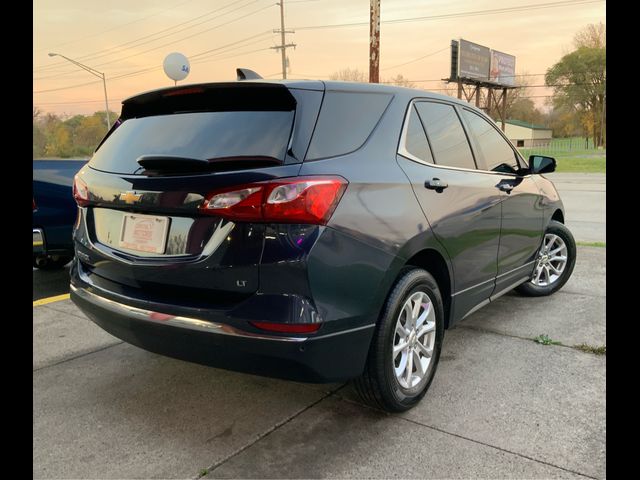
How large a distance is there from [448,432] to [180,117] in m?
2.11

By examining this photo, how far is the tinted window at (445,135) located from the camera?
3236 millimetres

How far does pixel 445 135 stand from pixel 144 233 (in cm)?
195

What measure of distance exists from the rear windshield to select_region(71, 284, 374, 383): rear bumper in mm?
737

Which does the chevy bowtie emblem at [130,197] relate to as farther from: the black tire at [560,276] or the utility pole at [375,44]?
the utility pole at [375,44]

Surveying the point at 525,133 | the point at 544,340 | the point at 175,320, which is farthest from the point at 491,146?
the point at 525,133

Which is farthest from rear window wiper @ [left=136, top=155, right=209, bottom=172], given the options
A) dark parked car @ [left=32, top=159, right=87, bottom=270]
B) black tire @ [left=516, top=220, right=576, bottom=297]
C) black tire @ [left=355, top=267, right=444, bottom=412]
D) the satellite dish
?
the satellite dish

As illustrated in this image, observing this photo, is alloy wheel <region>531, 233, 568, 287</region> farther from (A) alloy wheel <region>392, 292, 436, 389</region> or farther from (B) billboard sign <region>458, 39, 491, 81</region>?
(B) billboard sign <region>458, 39, 491, 81</region>

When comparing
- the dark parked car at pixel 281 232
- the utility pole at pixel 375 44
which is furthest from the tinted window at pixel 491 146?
the utility pole at pixel 375 44

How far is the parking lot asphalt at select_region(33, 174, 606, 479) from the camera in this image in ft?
7.98

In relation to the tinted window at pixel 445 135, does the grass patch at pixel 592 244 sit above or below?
below

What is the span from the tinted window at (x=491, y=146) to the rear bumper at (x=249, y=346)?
1.97 metres

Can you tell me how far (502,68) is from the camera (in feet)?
183
